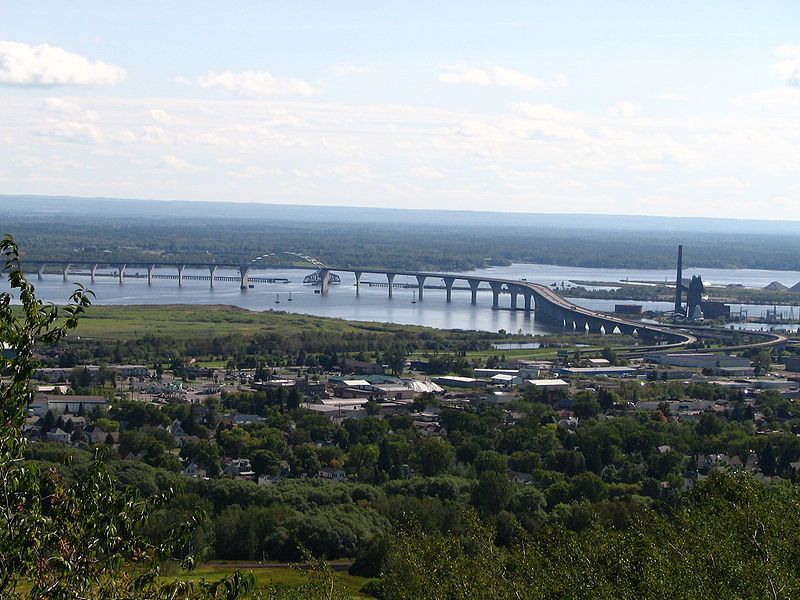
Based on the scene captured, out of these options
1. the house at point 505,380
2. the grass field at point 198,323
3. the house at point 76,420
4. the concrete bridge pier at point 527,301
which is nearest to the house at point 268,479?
the house at point 76,420

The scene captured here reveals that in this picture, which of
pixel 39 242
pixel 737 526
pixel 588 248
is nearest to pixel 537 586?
pixel 737 526

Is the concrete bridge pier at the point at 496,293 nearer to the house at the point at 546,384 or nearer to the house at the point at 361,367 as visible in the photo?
the house at the point at 361,367

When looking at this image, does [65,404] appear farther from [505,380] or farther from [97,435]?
[505,380]

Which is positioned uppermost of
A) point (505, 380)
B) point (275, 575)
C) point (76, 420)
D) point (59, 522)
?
point (59, 522)

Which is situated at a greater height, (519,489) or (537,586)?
(537,586)

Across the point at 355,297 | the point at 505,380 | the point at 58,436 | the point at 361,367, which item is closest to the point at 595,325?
the point at 361,367

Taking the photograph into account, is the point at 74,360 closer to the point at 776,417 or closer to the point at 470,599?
the point at 776,417

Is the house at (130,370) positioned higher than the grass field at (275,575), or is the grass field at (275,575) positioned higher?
the grass field at (275,575)
